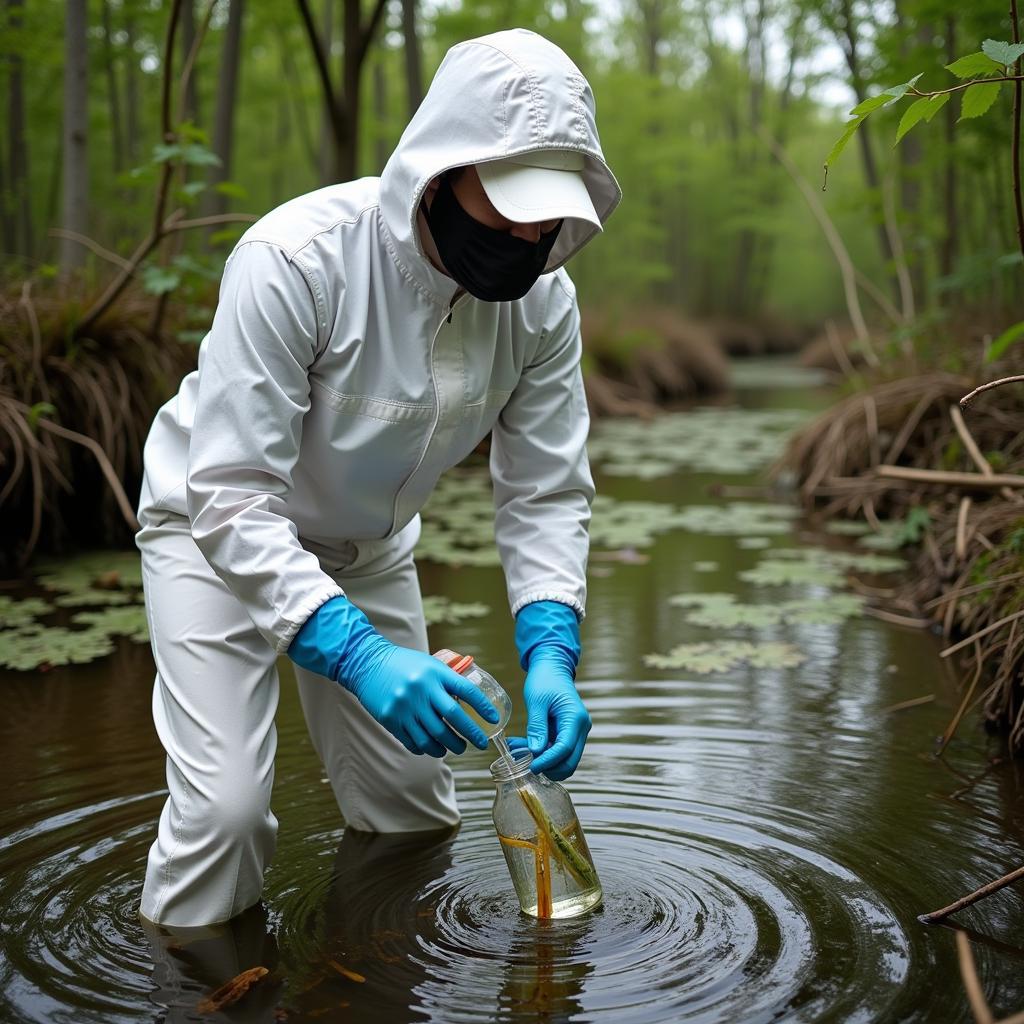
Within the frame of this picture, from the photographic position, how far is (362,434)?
227 centimetres

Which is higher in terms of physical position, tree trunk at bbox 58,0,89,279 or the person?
tree trunk at bbox 58,0,89,279

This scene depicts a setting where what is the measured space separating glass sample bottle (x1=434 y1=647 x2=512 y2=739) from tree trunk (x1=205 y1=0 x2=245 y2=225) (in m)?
6.10

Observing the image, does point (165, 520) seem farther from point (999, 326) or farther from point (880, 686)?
point (999, 326)

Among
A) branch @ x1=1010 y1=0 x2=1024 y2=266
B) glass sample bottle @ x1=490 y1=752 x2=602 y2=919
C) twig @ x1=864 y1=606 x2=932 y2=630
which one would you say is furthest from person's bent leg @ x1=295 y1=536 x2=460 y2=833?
twig @ x1=864 y1=606 x2=932 y2=630

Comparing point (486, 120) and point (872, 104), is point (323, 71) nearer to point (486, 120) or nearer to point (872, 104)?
point (486, 120)

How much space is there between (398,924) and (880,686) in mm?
2031

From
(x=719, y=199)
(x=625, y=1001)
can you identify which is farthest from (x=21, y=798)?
(x=719, y=199)

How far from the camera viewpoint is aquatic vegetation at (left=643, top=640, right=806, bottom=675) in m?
3.94

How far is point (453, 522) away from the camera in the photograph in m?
6.38

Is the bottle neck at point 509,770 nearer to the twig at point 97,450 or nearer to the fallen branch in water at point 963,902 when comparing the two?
the fallen branch in water at point 963,902

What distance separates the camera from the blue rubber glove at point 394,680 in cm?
202

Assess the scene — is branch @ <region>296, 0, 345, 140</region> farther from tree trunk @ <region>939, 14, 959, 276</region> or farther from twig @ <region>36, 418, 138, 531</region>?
tree trunk @ <region>939, 14, 959, 276</region>

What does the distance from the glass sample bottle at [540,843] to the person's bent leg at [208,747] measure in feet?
1.47

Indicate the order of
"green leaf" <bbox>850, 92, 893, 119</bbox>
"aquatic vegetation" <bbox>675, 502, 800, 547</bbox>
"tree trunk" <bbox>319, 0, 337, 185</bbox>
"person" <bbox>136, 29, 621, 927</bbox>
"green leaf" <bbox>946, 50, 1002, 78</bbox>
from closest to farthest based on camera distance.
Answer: "green leaf" <bbox>850, 92, 893, 119</bbox> → "green leaf" <bbox>946, 50, 1002, 78</bbox> → "person" <bbox>136, 29, 621, 927</bbox> → "aquatic vegetation" <bbox>675, 502, 800, 547</bbox> → "tree trunk" <bbox>319, 0, 337, 185</bbox>
